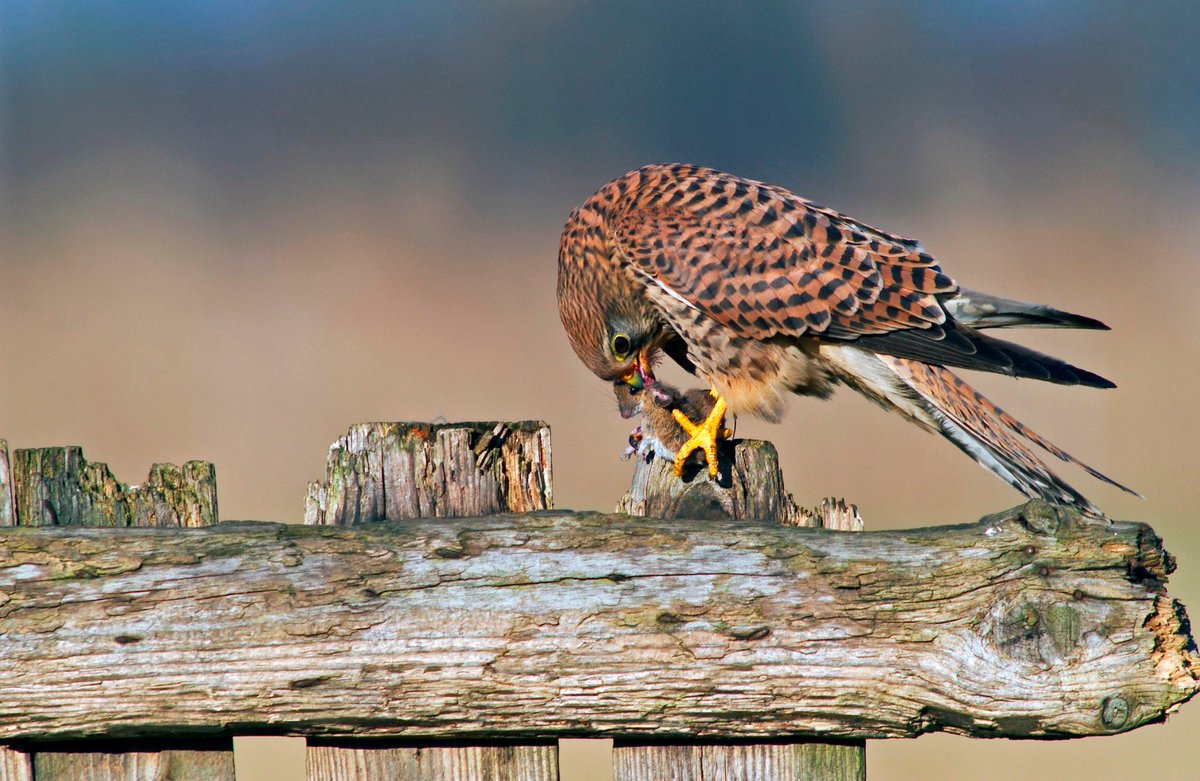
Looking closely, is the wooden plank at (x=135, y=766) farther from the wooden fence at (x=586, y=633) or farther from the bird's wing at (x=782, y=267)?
the bird's wing at (x=782, y=267)

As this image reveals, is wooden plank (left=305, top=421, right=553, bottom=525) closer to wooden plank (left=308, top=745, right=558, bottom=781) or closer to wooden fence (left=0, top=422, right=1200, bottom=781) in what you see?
wooden fence (left=0, top=422, right=1200, bottom=781)

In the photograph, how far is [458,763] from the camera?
181cm

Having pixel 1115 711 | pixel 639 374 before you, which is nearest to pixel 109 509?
pixel 1115 711

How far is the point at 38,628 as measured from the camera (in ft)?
5.76

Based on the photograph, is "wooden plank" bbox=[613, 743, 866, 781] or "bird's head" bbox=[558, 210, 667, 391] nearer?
"wooden plank" bbox=[613, 743, 866, 781]

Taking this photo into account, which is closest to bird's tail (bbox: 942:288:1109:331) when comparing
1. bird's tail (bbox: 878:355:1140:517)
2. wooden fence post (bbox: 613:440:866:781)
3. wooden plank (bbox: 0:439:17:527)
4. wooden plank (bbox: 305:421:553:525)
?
bird's tail (bbox: 878:355:1140:517)

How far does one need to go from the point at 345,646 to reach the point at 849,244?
220 centimetres

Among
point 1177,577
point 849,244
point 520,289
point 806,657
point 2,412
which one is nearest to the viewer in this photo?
point 806,657

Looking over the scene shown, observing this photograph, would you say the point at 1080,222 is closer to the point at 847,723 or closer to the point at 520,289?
the point at 520,289

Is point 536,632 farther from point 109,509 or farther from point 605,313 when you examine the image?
point 605,313

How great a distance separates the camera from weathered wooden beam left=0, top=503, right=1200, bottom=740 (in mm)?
1744

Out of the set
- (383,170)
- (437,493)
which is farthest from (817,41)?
(437,493)

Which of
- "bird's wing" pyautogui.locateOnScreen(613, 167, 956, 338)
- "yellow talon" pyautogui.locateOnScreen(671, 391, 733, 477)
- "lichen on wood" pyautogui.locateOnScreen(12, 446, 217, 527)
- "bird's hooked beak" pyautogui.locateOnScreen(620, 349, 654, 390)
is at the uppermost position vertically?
"bird's wing" pyautogui.locateOnScreen(613, 167, 956, 338)

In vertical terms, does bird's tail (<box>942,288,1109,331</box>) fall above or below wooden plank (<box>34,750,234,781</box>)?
above
